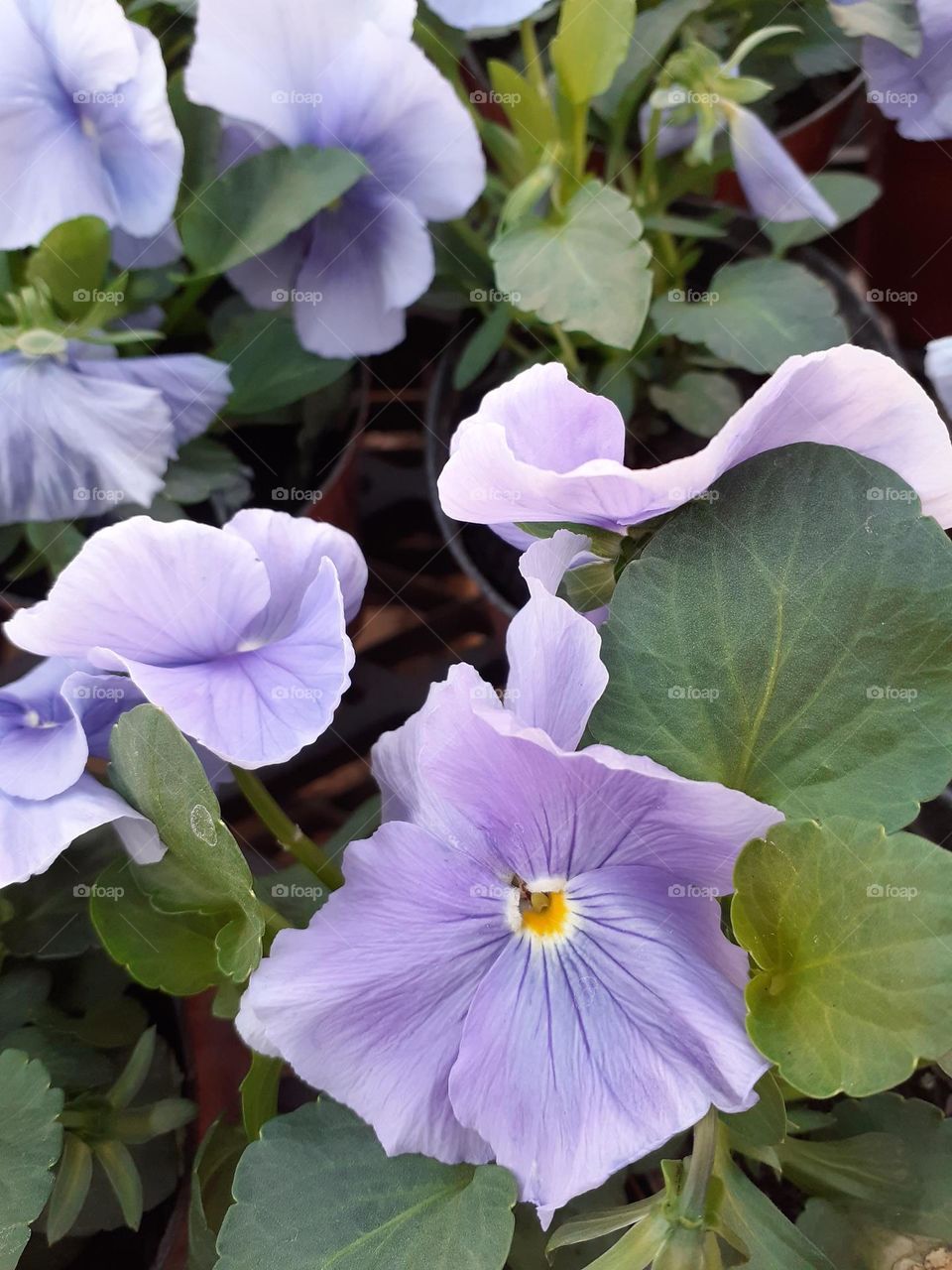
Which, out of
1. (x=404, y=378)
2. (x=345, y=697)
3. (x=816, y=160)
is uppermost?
(x=816, y=160)

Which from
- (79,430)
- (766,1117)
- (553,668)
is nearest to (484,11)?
(79,430)

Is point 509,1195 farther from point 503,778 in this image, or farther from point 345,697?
point 345,697

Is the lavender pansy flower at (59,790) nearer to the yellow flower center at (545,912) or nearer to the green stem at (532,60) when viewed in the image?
A: the yellow flower center at (545,912)

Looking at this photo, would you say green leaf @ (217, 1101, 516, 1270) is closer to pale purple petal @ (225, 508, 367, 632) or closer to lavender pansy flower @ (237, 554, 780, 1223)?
lavender pansy flower @ (237, 554, 780, 1223)

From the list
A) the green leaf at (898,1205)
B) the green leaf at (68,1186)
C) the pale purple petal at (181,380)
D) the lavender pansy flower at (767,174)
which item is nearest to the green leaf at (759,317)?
the lavender pansy flower at (767,174)

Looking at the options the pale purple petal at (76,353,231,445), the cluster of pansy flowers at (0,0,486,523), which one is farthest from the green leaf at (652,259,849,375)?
the pale purple petal at (76,353,231,445)

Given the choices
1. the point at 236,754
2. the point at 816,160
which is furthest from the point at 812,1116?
the point at 816,160
